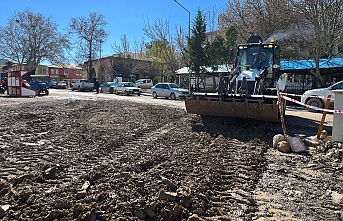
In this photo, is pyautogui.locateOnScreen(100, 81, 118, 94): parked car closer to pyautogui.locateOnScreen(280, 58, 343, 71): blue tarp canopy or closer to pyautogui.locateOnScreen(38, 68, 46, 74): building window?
pyautogui.locateOnScreen(280, 58, 343, 71): blue tarp canopy

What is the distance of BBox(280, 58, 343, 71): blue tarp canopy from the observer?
2025 cm

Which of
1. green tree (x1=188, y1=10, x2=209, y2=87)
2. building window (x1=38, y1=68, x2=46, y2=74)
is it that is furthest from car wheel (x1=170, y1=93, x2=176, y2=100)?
building window (x1=38, y1=68, x2=46, y2=74)

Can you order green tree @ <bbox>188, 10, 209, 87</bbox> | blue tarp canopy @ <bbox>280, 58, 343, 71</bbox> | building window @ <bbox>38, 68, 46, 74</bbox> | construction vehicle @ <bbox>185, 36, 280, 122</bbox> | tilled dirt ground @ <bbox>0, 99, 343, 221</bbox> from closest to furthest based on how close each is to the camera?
tilled dirt ground @ <bbox>0, 99, 343, 221</bbox> < construction vehicle @ <bbox>185, 36, 280, 122</bbox> < blue tarp canopy @ <bbox>280, 58, 343, 71</bbox> < green tree @ <bbox>188, 10, 209, 87</bbox> < building window @ <bbox>38, 68, 46, 74</bbox>

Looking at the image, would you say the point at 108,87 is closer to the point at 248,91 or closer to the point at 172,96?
the point at 172,96

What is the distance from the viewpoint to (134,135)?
779cm

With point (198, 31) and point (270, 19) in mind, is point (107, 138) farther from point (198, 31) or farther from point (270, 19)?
point (198, 31)

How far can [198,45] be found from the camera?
28.2 meters

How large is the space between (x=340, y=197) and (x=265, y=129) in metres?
4.36

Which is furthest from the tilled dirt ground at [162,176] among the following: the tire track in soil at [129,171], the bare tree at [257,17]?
the bare tree at [257,17]

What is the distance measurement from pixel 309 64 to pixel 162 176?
2091cm

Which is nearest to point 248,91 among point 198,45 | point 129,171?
point 129,171

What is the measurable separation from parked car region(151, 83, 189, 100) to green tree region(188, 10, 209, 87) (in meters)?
5.60

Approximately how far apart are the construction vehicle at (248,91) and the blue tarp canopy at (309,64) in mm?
12303

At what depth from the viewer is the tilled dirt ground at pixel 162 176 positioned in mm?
3639
